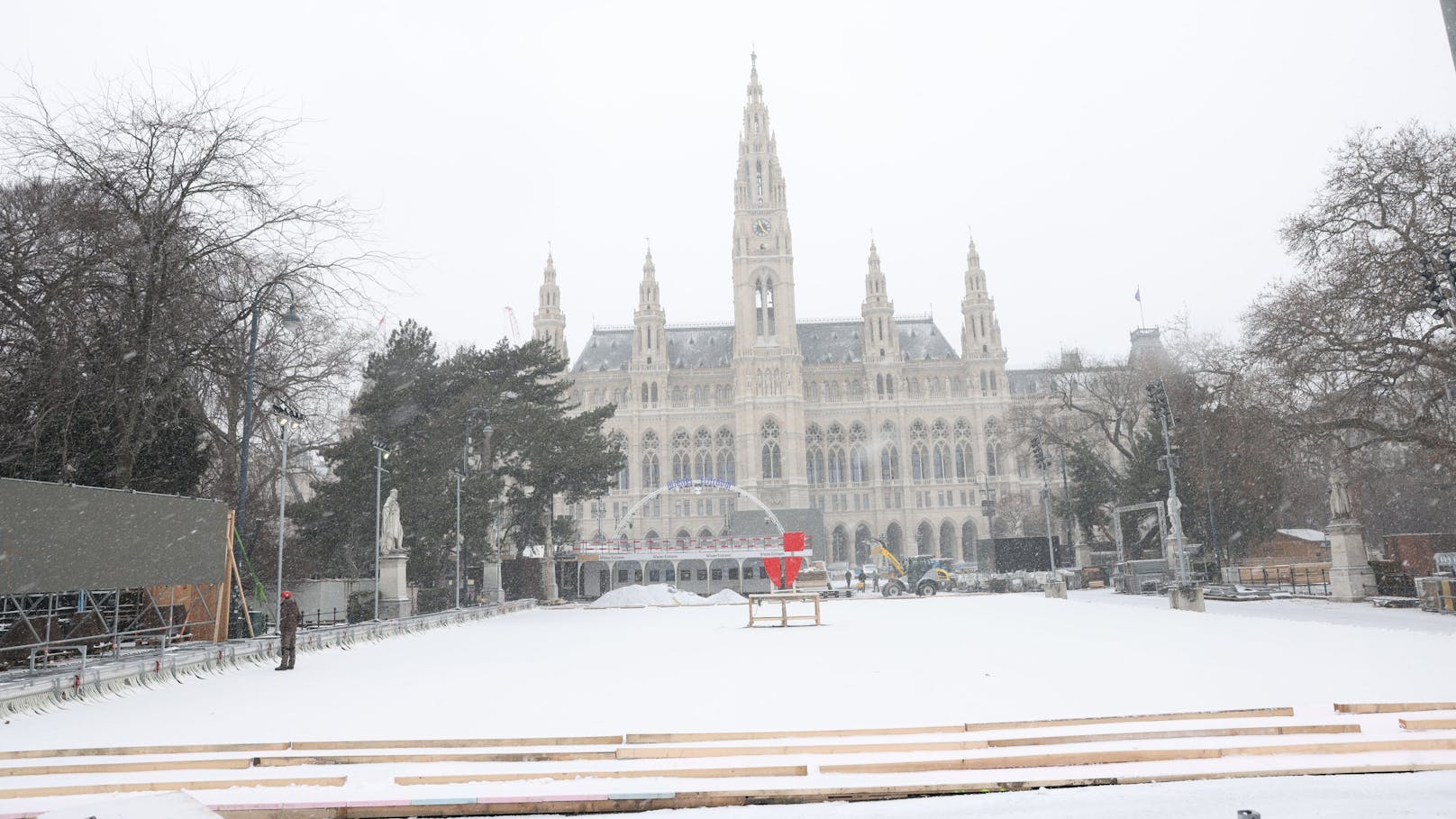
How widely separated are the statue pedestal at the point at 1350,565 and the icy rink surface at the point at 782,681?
4.72 m

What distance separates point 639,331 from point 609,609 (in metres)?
56.3

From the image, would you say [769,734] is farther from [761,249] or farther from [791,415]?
[761,249]

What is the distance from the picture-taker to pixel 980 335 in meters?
91.8

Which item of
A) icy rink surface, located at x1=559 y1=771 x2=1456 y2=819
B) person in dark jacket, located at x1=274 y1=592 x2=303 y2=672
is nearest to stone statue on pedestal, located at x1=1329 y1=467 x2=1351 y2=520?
icy rink surface, located at x1=559 y1=771 x2=1456 y2=819

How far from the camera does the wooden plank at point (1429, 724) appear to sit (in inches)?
283

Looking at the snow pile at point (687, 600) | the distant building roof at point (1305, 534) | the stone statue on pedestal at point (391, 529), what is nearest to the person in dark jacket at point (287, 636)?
the stone statue on pedestal at point (391, 529)

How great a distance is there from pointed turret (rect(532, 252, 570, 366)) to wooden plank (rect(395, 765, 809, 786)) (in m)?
81.4

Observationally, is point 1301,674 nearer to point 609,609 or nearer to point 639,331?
point 609,609

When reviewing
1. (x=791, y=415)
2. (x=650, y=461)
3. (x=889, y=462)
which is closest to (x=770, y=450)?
(x=791, y=415)

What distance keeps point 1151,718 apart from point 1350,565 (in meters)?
22.5

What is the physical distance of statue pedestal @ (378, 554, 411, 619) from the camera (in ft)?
85.1

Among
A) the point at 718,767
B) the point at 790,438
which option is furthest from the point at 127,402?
the point at 790,438

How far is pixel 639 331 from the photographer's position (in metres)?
91.1

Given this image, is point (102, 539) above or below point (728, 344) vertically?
below
